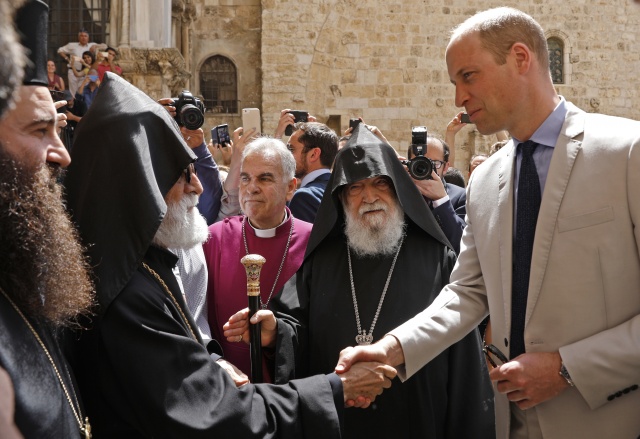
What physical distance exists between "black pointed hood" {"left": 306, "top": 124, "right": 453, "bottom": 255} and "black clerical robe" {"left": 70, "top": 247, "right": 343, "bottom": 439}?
141cm

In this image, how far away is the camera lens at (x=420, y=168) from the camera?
491cm

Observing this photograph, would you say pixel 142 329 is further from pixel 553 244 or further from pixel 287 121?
pixel 287 121

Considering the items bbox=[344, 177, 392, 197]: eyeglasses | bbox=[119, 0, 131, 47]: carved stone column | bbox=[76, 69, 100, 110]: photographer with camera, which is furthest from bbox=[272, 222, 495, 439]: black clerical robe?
bbox=[119, 0, 131, 47]: carved stone column

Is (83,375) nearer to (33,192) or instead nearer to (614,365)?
(33,192)

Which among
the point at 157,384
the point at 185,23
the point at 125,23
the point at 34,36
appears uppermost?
the point at 185,23

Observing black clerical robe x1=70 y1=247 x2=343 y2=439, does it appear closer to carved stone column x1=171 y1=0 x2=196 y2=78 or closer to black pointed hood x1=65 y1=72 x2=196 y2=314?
black pointed hood x1=65 y1=72 x2=196 y2=314

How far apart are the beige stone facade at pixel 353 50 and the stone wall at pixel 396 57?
25mm

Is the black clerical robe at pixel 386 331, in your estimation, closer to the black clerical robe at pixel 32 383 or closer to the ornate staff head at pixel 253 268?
the ornate staff head at pixel 253 268

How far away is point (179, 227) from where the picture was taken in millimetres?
3135

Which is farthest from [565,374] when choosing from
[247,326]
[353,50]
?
[353,50]

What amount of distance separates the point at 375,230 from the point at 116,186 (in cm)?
165

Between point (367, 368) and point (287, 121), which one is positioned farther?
point (287, 121)

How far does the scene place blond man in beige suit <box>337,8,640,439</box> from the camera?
2574 mm

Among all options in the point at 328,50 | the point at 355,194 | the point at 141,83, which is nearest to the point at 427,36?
the point at 328,50
